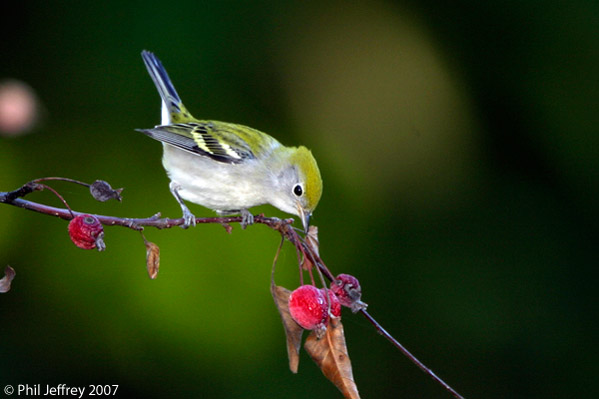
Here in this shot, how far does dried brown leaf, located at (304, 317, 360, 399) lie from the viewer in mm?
1915

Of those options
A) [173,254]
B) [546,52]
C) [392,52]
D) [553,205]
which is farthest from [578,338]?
[173,254]

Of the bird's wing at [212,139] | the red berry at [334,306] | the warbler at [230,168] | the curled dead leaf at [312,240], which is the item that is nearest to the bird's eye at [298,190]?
the warbler at [230,168]

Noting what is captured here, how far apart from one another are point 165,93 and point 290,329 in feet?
6.80

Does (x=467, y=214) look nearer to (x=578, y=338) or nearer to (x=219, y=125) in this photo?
(x=578, y=338)

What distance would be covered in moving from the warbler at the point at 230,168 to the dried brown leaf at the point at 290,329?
0.91m

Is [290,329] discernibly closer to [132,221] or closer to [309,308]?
[309,308]

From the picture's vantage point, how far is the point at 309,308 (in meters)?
2.07

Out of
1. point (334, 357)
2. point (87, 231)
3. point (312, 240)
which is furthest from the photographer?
point (312, 240)

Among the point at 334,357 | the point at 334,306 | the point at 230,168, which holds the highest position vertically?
the point at 230,168

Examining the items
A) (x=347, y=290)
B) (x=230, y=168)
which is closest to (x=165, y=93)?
(x=230, y=168)

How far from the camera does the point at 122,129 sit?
4090 mm

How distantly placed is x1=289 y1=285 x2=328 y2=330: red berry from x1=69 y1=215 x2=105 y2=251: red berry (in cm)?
65

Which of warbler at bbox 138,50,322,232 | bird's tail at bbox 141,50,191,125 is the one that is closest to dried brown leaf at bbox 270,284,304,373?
warbler at bbox 138,50,322,232

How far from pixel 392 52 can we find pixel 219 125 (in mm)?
1825
